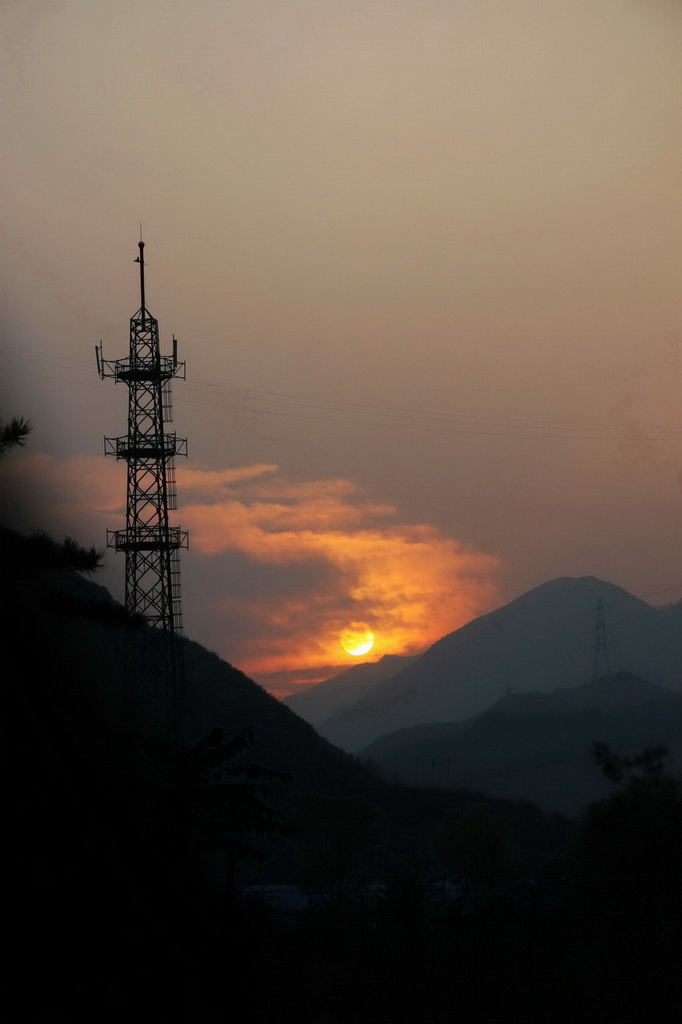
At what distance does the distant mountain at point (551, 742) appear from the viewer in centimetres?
12625

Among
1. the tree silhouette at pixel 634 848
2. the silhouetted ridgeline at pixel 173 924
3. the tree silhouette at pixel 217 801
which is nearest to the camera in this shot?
the silhouetted ridgeline at pixel 173 924

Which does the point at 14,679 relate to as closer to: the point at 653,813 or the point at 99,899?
the point at 99,899

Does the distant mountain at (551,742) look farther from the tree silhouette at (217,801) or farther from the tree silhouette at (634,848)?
the tree silhouette at (217,801)

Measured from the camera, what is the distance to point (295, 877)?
44.1m

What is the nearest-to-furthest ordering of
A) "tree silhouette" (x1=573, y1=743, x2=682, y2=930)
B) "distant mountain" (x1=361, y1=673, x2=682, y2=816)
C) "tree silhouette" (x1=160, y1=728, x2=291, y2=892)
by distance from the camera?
"tree silhouette" (x1=160, y1=728, x2=291, y2=892) → "tree silhouette" (x1=573, y1=743, x2=682, y2=930) → "distant mountain" (x1=361, y1=673, x2=682, y2=816)

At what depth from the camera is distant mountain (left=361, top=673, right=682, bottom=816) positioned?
414 ft

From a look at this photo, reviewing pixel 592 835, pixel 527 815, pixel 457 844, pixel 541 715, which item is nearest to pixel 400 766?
pixel 541 715

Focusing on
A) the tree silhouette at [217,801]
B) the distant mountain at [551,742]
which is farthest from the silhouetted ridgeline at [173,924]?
the distant mountain at [551,742]

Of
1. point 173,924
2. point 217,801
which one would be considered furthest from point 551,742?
point 173,924

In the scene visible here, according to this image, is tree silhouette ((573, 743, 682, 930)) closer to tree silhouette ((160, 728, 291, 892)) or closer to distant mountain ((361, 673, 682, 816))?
tree silhouette ((160, 728, 291, 892))

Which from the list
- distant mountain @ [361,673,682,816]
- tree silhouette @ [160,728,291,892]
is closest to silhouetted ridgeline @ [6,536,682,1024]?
tree silhouette @ [160,728,291,892]

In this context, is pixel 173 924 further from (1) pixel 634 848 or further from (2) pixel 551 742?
(2) pixel 551 742

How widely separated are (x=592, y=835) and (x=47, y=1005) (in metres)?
24.1

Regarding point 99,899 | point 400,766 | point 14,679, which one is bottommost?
point 99,899
